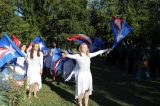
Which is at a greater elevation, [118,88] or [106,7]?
[106,7]

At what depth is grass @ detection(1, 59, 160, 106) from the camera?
12297 millimetres

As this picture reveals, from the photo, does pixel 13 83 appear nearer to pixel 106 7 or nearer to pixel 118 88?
pixel 118 88

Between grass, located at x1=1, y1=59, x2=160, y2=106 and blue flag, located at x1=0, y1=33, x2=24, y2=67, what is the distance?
1361 millimetres

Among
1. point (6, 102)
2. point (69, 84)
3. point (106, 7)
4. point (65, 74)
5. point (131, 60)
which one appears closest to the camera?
point (6, 102)

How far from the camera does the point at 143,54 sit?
1780 centimetres

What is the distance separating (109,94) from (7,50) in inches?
129

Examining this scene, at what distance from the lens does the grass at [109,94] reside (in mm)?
12297

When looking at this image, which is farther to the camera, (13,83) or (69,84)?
(69,84)

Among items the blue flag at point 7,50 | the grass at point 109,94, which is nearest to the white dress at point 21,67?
the blue flag at point 7,50

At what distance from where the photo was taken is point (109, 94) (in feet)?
46.2

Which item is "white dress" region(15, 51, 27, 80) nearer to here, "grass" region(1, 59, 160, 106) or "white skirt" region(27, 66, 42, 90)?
"white skirt" region(27, 66, 42, 90)

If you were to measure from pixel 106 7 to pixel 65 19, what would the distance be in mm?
12172

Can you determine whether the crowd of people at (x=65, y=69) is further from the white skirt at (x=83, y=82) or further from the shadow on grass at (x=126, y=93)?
the shadow on grass at (x=126, y=93)

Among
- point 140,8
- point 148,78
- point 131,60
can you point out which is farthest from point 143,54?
point 140,8
